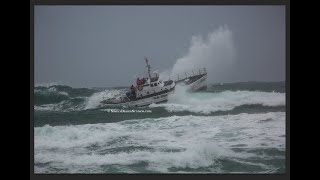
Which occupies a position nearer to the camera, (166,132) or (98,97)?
(166,132)

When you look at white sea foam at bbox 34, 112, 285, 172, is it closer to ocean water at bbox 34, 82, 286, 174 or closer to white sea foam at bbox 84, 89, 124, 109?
ocean water at bbox 34, 82, 286, 174

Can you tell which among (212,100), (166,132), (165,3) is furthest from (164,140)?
(165,3)

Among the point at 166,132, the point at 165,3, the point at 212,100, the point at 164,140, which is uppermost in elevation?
the point at 165,3

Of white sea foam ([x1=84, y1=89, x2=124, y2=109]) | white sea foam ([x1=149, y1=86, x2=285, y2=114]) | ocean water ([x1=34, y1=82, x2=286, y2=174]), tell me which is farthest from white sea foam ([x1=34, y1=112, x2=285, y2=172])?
white sea foam ([x1=84, y1=89, x2=124, y2=109])

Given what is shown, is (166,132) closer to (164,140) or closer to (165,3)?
(164,140)

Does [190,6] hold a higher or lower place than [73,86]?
higher

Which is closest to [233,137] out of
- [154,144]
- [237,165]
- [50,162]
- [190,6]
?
[237,165]

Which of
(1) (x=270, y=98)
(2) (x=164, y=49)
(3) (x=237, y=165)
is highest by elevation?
(2) (x=164, y=49)

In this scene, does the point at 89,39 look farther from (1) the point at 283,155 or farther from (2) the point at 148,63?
(1) the point at 283,155

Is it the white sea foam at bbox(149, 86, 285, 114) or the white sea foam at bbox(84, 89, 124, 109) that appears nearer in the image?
the white sea foam at bbox(149, 86, 285, 114)
